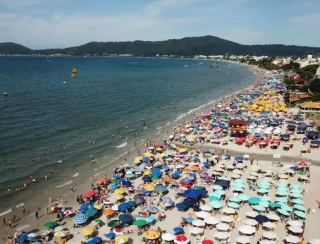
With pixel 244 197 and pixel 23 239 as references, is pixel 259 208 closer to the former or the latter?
pixel 244 197

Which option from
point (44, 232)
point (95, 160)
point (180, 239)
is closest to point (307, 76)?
point (95, 160)

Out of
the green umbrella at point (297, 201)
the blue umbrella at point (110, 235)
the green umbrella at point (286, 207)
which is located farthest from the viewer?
the green umbrella at point (297, 201)

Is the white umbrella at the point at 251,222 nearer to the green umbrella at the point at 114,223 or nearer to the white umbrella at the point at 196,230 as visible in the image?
the white umbrella at the point at 196,230

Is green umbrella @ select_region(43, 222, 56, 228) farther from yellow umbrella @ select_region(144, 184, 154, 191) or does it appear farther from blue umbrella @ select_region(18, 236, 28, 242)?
yellow umbrella @ select_region(144, 184, 154, 191)

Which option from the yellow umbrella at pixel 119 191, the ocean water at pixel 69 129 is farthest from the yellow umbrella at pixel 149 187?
the ocean water at pixel 69 129

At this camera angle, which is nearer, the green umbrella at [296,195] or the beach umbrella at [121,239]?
the beach umbrella at [121,239]

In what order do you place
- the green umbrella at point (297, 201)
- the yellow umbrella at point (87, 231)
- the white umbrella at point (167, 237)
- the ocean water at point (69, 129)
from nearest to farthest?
the white umbrella at point (167, 237) < the yellow umbrella at point (87, 231) < the green umbrella at point (297, 201) < the ocean water at point (69, 129)

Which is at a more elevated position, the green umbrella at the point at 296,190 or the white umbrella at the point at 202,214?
the green umbrella at the point at 296,190

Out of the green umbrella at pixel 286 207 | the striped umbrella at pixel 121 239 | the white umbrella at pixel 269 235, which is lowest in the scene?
the striped umbrella at pixel 121 239

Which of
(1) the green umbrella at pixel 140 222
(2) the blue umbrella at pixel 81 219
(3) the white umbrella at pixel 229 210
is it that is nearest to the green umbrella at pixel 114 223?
(1) the green umbrella at pixel 140 222
